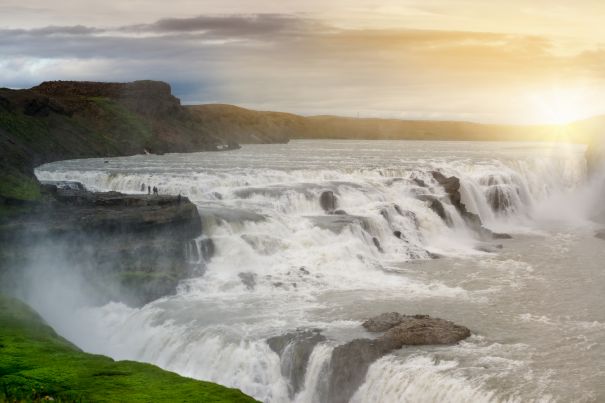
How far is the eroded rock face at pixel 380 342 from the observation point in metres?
19.7

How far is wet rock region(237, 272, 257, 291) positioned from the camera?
96.5 ft

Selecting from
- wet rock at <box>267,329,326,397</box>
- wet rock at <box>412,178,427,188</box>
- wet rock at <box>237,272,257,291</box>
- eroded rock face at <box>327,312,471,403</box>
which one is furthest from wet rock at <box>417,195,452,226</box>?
wet rock at <box>267,329,326,397</box>

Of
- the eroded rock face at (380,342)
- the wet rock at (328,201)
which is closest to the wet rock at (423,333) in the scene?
the eroded rock face at (380,342)

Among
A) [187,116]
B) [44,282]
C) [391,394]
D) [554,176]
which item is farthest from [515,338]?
[187,116]

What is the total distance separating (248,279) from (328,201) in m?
12.1

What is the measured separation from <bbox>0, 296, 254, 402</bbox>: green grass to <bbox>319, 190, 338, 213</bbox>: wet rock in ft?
74.2

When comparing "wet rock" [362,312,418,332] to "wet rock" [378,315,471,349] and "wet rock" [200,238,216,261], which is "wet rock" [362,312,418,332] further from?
"wet rock" [200,238,216,261]

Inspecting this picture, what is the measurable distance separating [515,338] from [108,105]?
278 feet

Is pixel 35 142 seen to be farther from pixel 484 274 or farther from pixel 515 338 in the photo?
pixel 515 338

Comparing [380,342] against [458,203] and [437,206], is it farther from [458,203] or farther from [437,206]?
[458,203]

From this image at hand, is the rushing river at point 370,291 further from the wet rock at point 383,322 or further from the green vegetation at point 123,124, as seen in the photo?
the green vegetation at point 123,124

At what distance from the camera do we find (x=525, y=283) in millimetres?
29766

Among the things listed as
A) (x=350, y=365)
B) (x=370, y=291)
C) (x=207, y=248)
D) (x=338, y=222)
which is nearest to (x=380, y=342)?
(x=350, y=365)

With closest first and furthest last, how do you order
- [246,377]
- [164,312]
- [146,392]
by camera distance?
[146,392]
[246,377]
[164,312]
